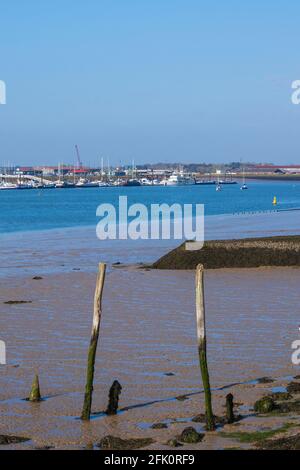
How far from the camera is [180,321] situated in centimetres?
2130

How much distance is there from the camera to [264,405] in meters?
13.5

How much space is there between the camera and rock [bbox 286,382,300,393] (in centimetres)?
1466

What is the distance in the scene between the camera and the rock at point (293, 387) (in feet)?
48.1

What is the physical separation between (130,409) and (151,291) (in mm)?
12708

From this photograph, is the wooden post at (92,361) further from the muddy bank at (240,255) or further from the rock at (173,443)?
the muddy bank at (240,255)

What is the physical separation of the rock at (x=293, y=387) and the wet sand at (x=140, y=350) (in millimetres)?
384

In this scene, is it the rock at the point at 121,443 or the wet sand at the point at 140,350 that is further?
the wet sand at the point at 140,350

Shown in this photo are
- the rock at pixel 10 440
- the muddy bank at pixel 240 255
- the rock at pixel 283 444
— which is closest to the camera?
the rock at pixel 283 444

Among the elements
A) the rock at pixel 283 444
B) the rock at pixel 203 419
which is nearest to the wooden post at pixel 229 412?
the rock at pixel 203 419

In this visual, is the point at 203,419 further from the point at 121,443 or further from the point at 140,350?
the point at 140,350

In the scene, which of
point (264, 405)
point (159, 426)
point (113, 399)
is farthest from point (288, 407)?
point (113, 399)

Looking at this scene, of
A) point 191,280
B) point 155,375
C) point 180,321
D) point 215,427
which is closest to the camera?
point 215,427
